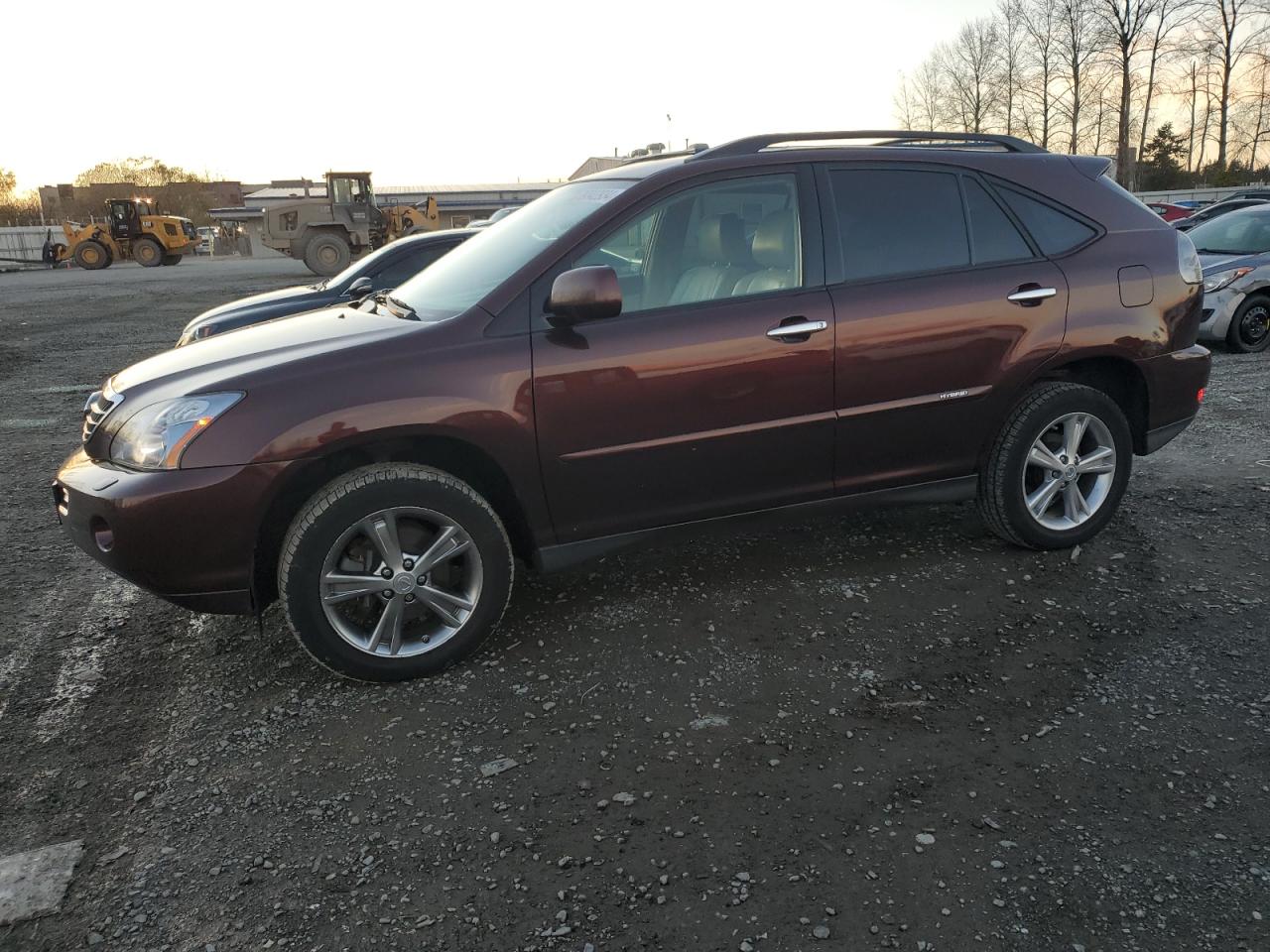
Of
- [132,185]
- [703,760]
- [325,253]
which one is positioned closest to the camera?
[703,760]

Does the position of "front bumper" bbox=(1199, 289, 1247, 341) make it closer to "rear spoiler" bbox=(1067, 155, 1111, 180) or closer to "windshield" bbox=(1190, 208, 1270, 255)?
"windshield" bbox=(1190, 208, 1270, 255)

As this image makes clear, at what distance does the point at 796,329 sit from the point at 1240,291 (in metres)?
8.06

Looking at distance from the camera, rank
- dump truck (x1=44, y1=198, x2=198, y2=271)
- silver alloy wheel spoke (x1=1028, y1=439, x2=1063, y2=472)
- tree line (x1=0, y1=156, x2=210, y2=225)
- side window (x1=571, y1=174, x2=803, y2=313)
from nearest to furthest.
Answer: side window (x1=571, y1=174, x2=803, y2=313) < silver alloy wheel spoke (x1=1028, y1=439, x2=1063, y2=472) < dump truck (x1=44, y1=198, x2=198, y2=271) < tree line (x1=0, y1=156, x2=210, y2=225)

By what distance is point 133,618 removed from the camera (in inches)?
163

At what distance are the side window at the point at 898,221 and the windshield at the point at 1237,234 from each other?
7.24 m

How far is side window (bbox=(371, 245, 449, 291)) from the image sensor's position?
27.7 feet

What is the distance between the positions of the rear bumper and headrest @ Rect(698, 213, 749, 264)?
197 cm

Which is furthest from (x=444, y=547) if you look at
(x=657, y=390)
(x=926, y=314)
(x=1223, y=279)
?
(x=1223, y=279)

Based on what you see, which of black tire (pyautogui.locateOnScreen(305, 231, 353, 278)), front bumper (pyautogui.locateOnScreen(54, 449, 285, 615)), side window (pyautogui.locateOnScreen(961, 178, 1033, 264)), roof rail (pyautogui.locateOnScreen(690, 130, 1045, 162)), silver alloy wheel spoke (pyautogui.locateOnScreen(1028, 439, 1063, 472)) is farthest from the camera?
black tire (pyautogui.locateOnScreen(305, 231, 353, 278))

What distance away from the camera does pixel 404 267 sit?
862 centimetres

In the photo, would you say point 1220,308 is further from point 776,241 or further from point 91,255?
point 91,255

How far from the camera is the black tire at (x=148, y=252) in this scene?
3916cm

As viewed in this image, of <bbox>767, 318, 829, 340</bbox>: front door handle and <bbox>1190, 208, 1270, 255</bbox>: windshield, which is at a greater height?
<bbox>1190, 208, 1270, 255</bbox>: windshield

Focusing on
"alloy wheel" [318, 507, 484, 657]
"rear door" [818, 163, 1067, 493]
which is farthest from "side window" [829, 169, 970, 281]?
"alloy wheel" [318, 507, 484, 657]
